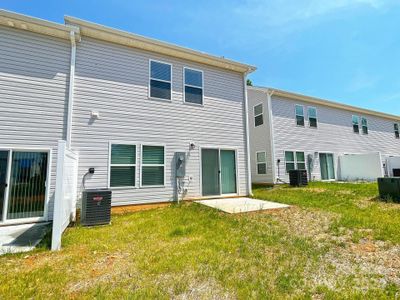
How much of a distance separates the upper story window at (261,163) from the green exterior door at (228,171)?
5558 millimetres

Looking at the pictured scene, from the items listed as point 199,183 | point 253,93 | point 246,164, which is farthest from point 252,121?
point 199,183

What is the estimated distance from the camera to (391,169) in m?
18.1

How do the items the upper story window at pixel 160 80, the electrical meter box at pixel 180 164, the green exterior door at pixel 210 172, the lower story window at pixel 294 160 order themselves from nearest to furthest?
the electrical meter box at pixel 180 164, the upper story window at pixel 160 80, the green exterior door at pixel 210 172, the lower story window at pixel 294 160

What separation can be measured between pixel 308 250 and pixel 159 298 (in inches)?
109

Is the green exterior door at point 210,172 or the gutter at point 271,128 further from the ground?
the gutter at point 271,128

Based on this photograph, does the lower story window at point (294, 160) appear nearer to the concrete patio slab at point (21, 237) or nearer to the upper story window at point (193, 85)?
the upper story window at point (193, 85)

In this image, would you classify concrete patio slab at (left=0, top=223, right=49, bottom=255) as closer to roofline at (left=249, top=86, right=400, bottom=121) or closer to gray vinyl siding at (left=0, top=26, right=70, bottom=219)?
gray vinyl siding at (left=0, top=26, right=70, bottom=219)

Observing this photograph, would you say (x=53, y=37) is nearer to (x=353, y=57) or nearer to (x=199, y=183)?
(x=199, y=183)

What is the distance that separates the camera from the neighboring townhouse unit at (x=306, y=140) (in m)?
14.4

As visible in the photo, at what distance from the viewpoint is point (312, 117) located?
1600 centimetres

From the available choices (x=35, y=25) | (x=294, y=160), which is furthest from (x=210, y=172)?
(x=294, y=160)

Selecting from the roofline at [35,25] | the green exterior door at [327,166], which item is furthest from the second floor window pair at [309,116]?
the roofline at [35,25]

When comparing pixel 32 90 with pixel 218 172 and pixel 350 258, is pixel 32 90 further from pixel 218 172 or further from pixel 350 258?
pixel 350 258

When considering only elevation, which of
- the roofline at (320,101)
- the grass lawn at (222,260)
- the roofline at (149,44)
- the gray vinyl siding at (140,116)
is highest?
the roofline at (320,101)
